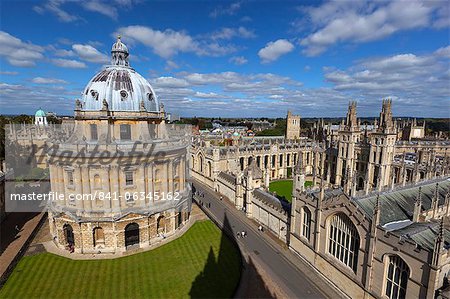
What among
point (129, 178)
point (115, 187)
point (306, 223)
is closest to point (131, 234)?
point (115, 187)

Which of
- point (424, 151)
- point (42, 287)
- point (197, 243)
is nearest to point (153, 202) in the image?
point (197, 243)

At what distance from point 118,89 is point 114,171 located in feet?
30.8

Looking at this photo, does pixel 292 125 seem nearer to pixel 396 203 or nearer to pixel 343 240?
pixel 396 203

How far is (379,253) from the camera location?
17.5 m

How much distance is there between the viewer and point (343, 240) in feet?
68.3

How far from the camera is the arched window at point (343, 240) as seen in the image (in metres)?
19.8

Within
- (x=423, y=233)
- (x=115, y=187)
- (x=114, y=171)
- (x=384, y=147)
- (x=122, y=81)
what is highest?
(x=122, y=81)

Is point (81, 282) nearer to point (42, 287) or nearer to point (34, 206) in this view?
point (42, 287)

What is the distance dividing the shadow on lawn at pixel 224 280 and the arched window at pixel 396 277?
8.66m

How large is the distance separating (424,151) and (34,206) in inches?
2840

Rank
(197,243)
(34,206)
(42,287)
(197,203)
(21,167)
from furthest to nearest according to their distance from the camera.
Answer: (21,167) → (197,203) → (34,206) → (197,243) → (42,287)

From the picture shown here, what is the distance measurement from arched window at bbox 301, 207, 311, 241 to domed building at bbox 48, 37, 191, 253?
1465cm

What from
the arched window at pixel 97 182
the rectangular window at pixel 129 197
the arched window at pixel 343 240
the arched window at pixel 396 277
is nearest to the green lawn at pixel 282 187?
the arched window at pixel 343 240

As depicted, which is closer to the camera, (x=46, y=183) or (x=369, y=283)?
(x=369, y=283)
